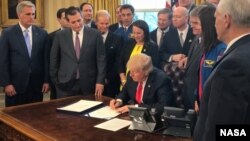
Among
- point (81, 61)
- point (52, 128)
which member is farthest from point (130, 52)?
point (52, 128)

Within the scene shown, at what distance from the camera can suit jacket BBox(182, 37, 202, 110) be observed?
9.96 ft

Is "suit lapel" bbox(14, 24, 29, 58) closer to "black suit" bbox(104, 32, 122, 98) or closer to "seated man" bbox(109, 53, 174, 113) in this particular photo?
"black suit" bbox(104, 32, 122, 98)

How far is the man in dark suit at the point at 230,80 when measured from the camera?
1451 millimetres

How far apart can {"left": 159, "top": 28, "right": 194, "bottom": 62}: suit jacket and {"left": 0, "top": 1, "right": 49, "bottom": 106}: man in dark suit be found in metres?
1.42

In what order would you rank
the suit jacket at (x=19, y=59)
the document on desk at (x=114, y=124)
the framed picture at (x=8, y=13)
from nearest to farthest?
1. the document on desk at (x=114, y=124)
2. the suit jacket at (x=19, y=59)
3. the framed picture at (x=8, y=13)

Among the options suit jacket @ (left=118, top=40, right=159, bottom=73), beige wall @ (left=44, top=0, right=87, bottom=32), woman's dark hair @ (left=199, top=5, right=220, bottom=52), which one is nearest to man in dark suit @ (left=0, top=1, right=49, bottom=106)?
suit jacket @ (left=118, top=40, right=159, bottom=73)

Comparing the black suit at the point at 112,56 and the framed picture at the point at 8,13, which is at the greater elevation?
the framed picture at the point at 8,13

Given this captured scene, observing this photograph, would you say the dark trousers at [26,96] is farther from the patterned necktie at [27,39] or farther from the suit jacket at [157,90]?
the suit jacket at [157,90]

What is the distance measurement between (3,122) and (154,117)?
1237mm

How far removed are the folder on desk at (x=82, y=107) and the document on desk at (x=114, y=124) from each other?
14.6 inches

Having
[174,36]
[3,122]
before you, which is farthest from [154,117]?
[174,36]

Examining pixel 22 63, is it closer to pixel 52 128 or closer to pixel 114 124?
pixel 52 128

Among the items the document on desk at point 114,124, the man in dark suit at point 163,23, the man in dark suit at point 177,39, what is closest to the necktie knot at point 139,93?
the document on desk at point 114,124

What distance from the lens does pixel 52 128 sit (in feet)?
8.38
